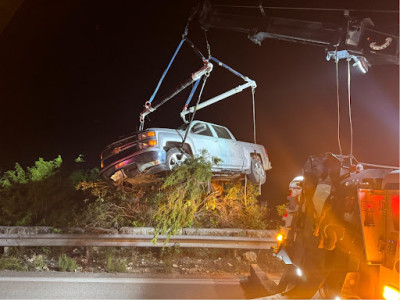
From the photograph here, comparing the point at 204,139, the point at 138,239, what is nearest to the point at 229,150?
the point at 204,139

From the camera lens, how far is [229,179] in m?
11.2

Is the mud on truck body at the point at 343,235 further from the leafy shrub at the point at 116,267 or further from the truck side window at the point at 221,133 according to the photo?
the truck side window at the point at 221,133

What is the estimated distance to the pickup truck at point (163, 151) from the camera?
322 inches

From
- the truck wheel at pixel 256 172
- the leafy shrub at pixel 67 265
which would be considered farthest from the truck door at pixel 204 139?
the leafy shrub at pixel 67 265

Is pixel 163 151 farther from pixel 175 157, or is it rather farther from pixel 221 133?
pixel 221 133

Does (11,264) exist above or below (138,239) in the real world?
below

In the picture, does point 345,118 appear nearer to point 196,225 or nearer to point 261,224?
point 261,224

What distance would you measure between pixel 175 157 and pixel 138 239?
2.39m

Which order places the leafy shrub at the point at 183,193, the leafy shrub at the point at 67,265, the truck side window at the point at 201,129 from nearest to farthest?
the leafy shrub at the point at 67,265, the leafy shrub at the point at 183,193, the truck side window at the point at 201,129

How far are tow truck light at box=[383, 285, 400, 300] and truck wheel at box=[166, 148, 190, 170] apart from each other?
20.1ft

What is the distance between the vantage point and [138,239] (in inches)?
271

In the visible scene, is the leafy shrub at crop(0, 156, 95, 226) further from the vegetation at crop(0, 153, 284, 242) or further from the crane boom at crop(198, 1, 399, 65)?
the crane boom at crop(198, 1, 399, 65)

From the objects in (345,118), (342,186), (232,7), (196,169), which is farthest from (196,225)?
(342,186)

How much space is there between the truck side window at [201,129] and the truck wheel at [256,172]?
202 centimetres
